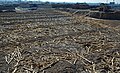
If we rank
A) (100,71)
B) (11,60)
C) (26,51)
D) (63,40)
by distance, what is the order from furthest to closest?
(63,40), (26,51), (11,60), (100,71)

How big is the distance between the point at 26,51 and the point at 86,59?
2.76m

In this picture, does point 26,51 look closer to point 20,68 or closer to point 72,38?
point 20,68

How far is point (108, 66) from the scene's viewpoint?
8.12m

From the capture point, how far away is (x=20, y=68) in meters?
7.84

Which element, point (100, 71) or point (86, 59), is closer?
point (100, 71)

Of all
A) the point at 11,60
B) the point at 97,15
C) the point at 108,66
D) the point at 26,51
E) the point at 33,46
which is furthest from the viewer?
the point at 97,15

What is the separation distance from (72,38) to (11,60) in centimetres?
524

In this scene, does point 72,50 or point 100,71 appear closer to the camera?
point 100,71

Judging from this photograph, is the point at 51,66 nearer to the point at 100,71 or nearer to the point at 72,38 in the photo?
the point at 100,71

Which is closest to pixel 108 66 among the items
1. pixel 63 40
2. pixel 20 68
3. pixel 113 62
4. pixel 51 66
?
pixel 113 62

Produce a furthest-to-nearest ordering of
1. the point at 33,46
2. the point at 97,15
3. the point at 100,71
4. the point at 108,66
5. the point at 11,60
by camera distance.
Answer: the point at 97,15 < the point at 33,46 < the point at 11,60 < the point at 108,66 < the point at 100,71

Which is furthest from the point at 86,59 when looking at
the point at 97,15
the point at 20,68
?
the point at 97,15

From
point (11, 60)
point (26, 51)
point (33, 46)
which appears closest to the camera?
point (11, 60)

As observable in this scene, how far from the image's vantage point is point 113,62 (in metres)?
8.63
